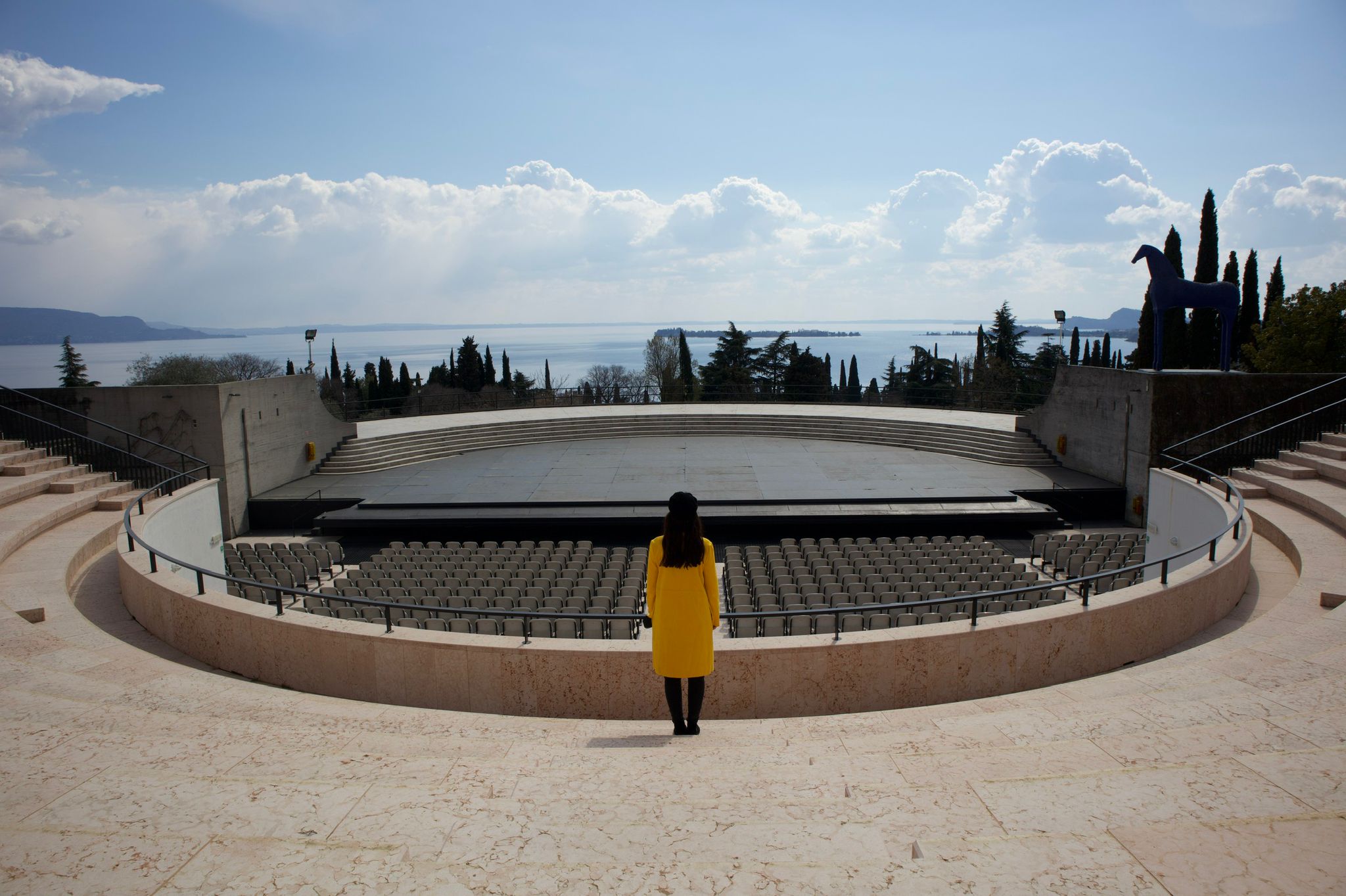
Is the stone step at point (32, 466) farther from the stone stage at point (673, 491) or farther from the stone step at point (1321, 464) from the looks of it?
the stone step at point (1321, 464)

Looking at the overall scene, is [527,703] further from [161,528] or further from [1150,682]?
[161,528]

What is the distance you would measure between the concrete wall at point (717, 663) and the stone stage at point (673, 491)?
33.5 feet

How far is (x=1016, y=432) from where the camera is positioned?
25.1 m

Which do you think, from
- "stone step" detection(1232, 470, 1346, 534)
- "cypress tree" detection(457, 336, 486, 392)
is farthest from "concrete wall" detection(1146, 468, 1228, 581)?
"cypress tree" detection(457, 336, 486, 392)

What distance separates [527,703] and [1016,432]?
22180 millimetres

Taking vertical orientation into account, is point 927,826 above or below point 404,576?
above

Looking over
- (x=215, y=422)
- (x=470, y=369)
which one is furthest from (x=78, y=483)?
(x=470, y=369)

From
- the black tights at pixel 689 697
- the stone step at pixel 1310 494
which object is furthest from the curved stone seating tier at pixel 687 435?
the black tights at pixel 689 697

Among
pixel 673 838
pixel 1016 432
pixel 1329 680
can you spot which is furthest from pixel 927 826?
pixel 1016 432

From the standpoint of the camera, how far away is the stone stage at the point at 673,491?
59.5 feet

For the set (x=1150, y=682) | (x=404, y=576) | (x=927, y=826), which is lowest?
(x=404, y=576)

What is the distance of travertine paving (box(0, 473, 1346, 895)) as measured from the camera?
11.0ft

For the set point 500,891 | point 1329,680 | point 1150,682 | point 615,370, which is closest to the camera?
point 500,891

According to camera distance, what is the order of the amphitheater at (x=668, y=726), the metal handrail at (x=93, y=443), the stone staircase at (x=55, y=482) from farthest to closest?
the metal handrail at (x=93, y=443), the stone staircase at (x=55, y=482), the amphitheater at (x=668, y=726)
